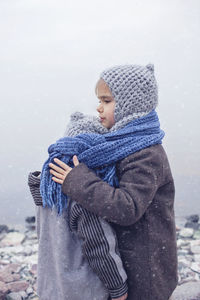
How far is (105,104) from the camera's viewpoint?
6.39 ft

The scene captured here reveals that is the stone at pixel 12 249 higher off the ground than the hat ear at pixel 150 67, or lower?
lower

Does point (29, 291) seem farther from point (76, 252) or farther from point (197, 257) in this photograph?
point (76, 252)

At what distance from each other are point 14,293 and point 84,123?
2911mm

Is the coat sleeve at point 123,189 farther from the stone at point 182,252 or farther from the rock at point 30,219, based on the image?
the rock at point 30,219

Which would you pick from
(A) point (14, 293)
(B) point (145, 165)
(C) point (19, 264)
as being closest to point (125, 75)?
(B) point (145, 165)

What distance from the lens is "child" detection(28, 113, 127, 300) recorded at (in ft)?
5.61

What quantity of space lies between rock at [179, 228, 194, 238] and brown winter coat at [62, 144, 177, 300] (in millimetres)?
4652

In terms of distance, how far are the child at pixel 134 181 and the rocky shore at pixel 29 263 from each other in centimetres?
156

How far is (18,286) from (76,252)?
2.82 m

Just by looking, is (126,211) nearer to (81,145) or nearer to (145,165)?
(145,165)

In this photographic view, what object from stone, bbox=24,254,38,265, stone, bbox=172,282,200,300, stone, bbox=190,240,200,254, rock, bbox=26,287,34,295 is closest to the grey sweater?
stone, bbox=172,282,200,300

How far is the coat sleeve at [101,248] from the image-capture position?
5.57 ft

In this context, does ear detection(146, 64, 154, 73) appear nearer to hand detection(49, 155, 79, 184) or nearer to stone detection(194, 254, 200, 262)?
hand detection(49, 155, 79, 184)

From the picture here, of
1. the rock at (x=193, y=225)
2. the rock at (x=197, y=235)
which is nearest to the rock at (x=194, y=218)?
the rock at (x=193, y=225)
